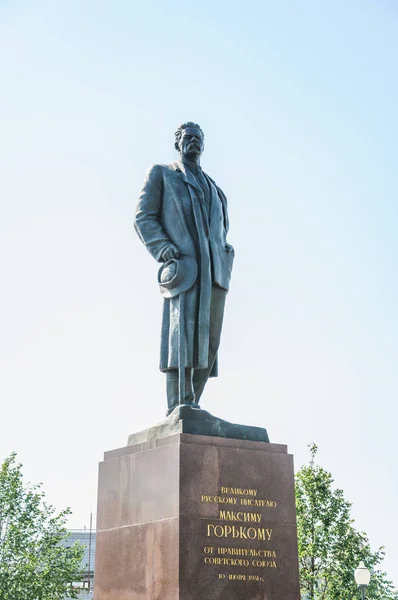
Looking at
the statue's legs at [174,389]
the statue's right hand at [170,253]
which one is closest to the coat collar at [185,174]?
the statue's right hand at [170,253]

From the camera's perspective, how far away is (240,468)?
417 inches

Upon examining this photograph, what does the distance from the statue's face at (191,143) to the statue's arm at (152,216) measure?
50 centimetres

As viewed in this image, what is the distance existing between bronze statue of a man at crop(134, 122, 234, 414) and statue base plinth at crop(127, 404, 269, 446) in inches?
15.3

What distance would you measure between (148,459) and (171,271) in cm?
260

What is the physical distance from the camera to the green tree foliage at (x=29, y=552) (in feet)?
114

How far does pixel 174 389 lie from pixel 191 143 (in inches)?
144

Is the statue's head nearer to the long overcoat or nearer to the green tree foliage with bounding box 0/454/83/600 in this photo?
the long overcoat

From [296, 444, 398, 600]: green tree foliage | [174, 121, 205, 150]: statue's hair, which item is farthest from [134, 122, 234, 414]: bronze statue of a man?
[296, 444, 398, 600]: green tree foliage

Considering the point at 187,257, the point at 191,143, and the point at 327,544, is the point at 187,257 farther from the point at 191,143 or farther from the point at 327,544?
the point at 327,544

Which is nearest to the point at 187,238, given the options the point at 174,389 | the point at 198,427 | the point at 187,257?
the point at 187,257

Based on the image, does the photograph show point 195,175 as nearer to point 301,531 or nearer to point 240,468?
point 240,468

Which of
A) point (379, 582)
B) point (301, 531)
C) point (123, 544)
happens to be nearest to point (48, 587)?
point (301, 531)

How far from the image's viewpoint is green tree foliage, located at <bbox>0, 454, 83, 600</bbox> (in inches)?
1368

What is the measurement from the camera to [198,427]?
422 inches
